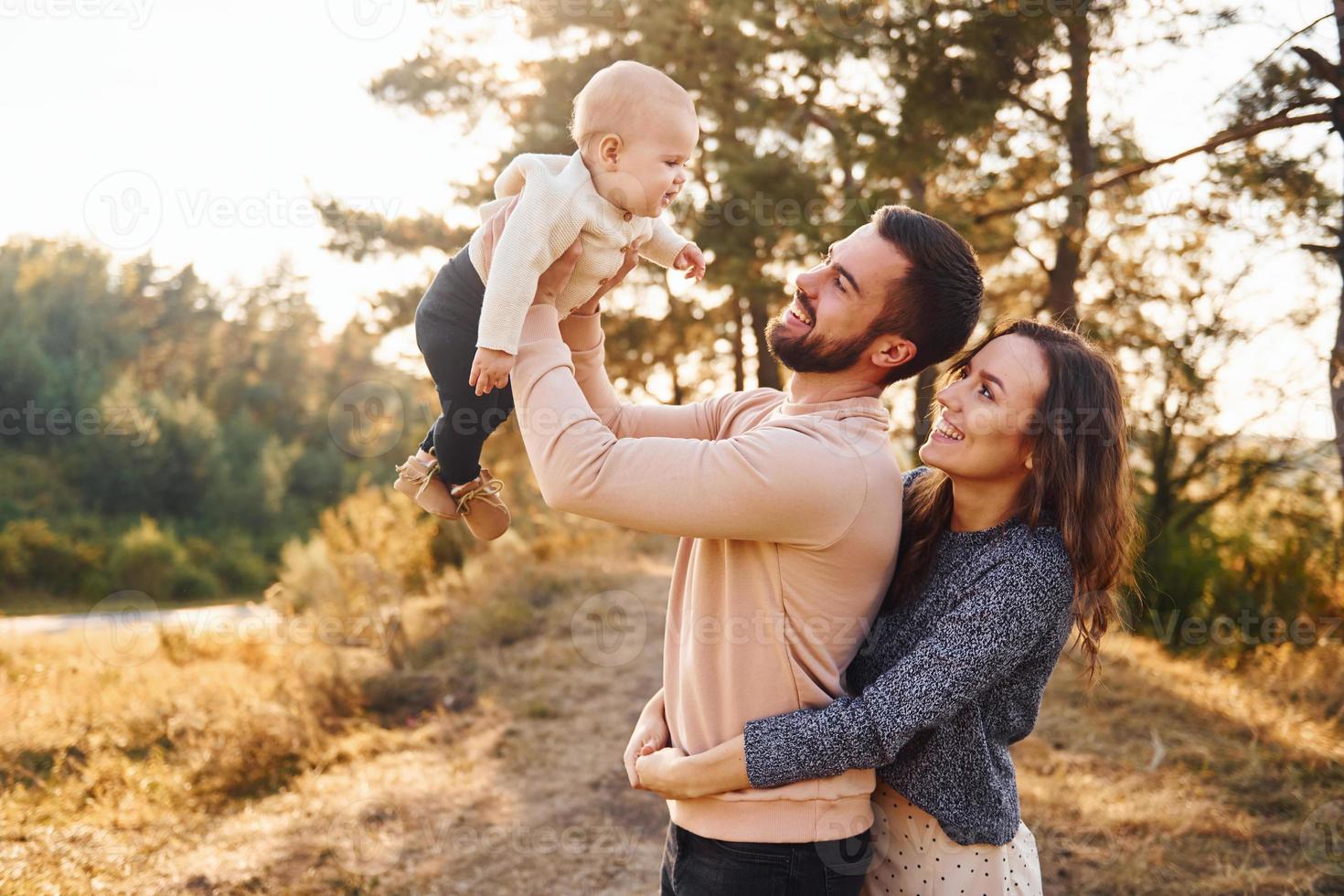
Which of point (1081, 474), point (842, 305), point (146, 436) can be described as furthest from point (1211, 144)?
point (146, 436)

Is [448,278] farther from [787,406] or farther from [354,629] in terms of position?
[354,629]

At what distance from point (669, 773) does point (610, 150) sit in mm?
1128

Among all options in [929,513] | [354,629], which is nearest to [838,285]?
[929,513]

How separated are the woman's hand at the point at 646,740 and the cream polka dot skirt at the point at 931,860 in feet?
1.33

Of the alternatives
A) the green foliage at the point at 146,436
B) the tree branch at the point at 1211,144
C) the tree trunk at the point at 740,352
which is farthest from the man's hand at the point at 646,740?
the green foliage at the point at 146,436

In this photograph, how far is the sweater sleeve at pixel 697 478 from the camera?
138 cm

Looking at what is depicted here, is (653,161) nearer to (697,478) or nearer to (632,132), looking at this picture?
(632,132)

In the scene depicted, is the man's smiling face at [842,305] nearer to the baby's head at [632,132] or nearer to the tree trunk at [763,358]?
the baby's head at [632,132]

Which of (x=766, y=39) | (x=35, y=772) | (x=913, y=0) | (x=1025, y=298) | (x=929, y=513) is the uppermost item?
(x=766, y=39)

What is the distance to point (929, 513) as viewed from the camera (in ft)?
5.74

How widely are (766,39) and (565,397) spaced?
8.31 m

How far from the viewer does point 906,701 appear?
1.45m

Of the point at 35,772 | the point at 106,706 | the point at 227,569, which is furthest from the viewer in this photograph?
the point at 227,569

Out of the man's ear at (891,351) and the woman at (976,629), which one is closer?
the woman at (976,629)
